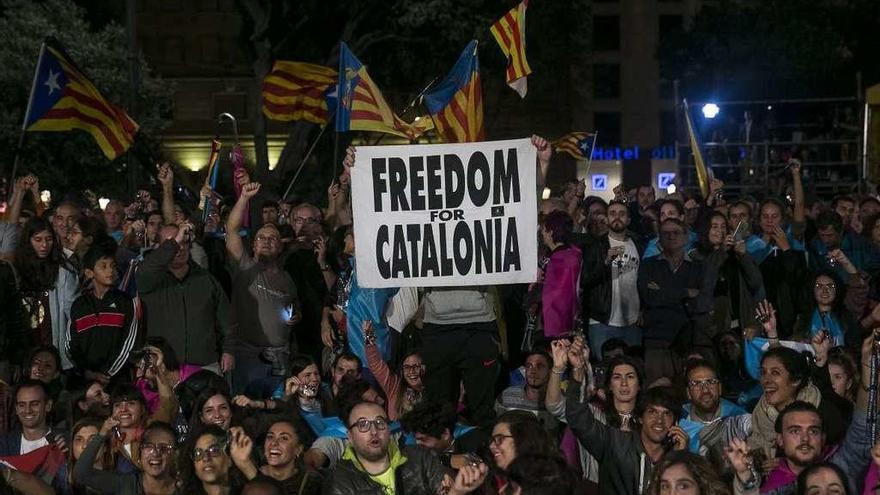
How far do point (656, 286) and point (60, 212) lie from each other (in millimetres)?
4286

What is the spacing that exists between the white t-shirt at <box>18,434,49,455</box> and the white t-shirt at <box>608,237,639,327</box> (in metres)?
4.28

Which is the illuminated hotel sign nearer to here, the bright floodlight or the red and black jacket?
the bright floodlight

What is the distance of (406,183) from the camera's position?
1043cm

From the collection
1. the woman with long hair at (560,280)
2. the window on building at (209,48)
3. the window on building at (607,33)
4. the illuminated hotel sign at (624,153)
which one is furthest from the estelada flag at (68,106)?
the window on building at (607,33)

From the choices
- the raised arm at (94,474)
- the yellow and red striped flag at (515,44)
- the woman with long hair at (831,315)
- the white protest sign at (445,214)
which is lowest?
the raised arm at (94,474)

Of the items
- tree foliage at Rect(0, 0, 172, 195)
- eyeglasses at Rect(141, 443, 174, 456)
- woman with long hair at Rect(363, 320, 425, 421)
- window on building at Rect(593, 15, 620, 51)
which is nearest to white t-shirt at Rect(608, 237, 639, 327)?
woman with long hair at Rect(363, 320, 425, 421)

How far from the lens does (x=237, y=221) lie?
11.0m

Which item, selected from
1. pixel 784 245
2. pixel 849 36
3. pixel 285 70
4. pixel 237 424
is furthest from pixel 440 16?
pixel 849 36

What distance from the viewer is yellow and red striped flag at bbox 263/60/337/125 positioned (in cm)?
1881

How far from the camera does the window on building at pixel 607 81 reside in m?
78.9

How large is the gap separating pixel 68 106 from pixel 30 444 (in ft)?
17.6

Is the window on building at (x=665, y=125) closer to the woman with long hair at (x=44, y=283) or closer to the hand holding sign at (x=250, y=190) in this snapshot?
Result: the hand holding sign at (x=250, y=190)

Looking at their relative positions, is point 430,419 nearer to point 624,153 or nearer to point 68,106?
point 68,106

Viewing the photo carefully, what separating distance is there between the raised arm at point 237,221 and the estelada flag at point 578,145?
883 cm
